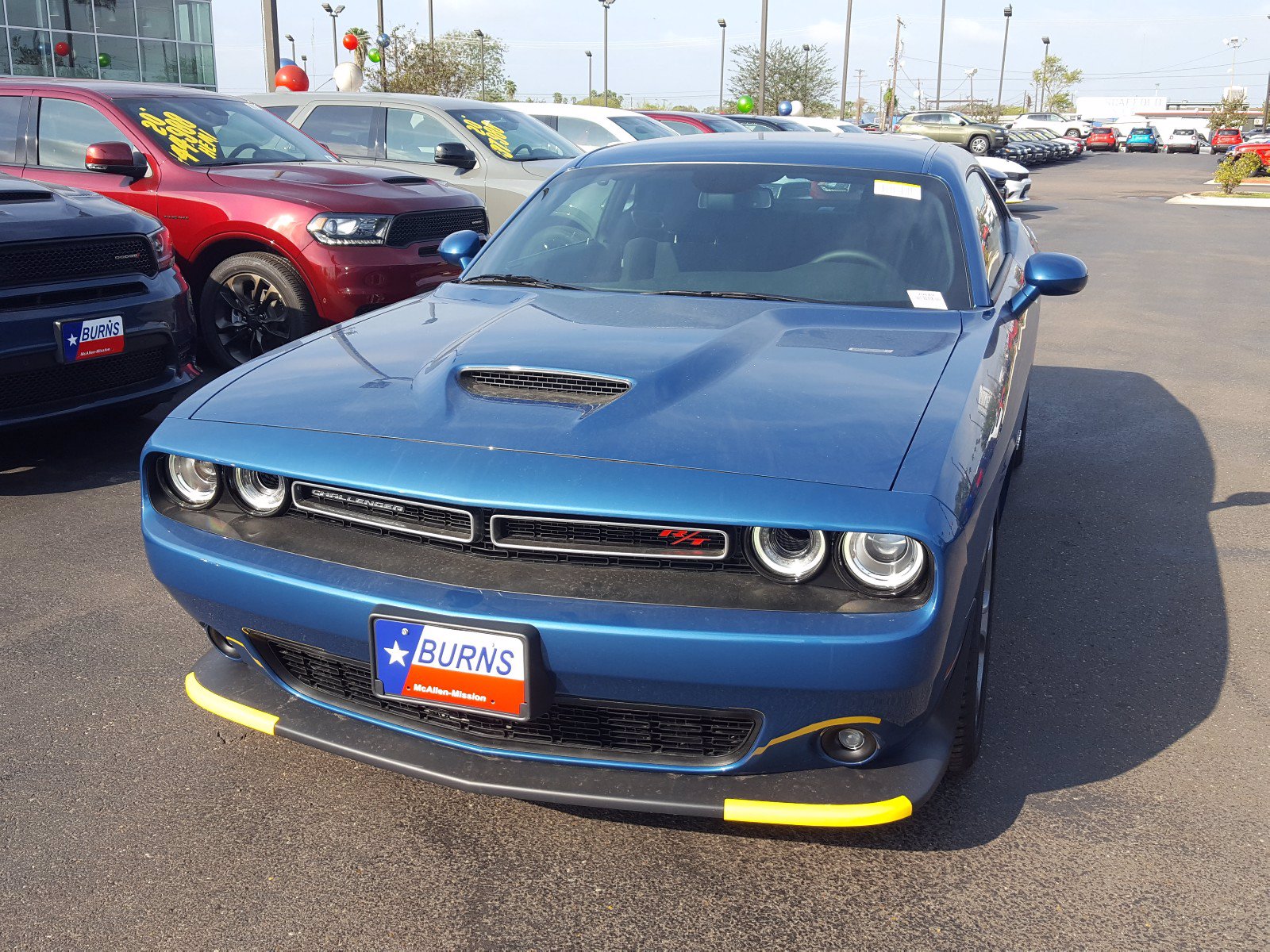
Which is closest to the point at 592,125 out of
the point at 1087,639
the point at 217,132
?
the point at 217,132

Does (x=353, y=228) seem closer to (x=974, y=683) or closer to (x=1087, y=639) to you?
(x=1087, y=639)

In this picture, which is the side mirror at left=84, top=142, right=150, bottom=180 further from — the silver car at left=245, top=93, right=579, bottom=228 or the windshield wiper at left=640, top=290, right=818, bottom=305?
the windshield wiper at left=640, top=290, right=818, bottom=305

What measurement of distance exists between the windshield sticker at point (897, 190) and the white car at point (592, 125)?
374 inches

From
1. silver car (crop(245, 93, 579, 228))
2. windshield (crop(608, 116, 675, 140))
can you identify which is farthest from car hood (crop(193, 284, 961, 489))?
windshield (crop(608, 116, 675, 140))

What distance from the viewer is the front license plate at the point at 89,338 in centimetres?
466

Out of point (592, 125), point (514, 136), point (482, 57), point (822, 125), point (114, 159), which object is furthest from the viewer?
point (482, 57)

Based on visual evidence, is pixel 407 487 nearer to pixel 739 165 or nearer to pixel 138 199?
pixel 739 165

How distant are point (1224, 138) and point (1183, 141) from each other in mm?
3937

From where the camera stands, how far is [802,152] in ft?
12.4

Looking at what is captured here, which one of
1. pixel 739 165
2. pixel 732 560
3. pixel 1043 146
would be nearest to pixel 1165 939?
pixel 732 560

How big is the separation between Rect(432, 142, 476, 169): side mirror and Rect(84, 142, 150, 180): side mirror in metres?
2.49

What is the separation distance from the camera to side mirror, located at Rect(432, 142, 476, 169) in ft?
27.6

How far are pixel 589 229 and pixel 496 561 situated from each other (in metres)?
1.82

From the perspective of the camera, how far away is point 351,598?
2.19 m
